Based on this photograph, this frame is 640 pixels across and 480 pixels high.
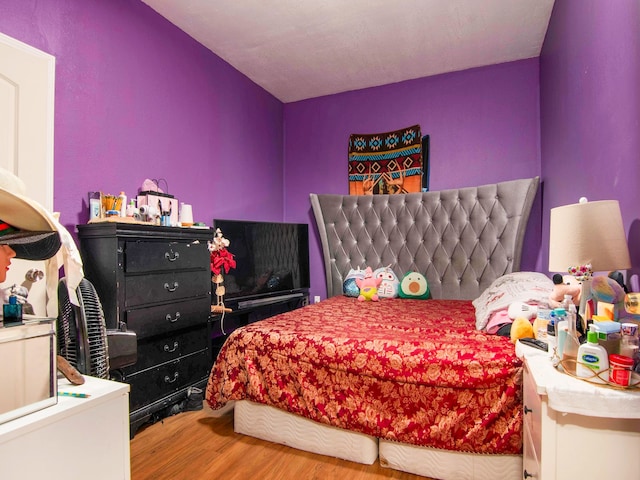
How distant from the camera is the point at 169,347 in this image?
8.05 ft

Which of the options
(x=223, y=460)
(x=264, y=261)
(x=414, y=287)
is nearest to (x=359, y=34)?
(x=264, y=261)

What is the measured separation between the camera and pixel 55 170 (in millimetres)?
2201

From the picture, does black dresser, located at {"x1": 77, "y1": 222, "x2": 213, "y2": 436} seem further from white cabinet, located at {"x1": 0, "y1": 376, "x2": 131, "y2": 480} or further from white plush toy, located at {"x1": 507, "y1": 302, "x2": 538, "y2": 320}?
white plush toy, located at {"x1": 507, "y1": 302, "x2": 538, "y2": 320}

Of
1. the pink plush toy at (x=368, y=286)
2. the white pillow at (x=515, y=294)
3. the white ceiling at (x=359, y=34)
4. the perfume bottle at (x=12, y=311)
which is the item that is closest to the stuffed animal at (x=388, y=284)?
the pink plush toy at (x=368, y=286)

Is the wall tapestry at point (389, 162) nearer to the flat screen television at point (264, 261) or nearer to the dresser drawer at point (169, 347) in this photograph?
the flat screen television at point (264, 261)

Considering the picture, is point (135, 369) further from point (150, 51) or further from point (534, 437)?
point (150, 51)

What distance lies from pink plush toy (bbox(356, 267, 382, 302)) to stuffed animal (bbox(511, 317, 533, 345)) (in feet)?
5.55

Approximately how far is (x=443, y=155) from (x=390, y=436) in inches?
117

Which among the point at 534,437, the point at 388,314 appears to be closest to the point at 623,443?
the point at 534,437

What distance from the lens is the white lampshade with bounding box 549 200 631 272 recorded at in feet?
4.25

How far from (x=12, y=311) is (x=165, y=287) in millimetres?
1546

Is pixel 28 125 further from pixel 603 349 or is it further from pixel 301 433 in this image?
pixel 603 349

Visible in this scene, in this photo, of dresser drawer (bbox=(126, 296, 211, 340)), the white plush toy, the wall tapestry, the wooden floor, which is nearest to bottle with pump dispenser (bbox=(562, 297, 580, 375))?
the white plush toy

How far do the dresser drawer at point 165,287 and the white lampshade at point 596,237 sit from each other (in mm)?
2183
